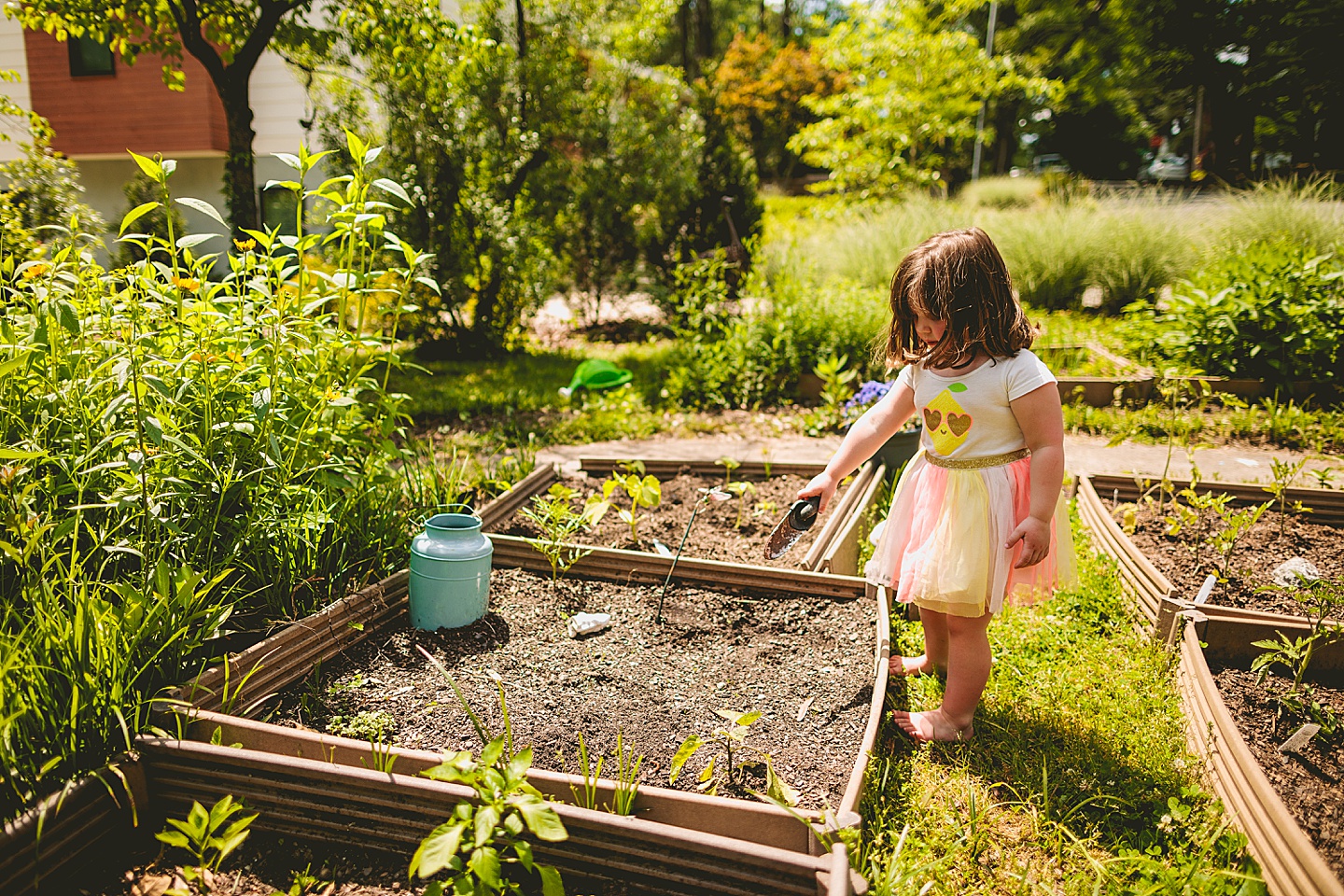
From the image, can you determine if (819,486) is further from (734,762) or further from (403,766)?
(403,766)

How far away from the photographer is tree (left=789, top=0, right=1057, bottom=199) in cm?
1142

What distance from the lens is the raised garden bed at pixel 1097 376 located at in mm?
5398

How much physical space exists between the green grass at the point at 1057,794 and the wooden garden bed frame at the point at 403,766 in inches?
7.1

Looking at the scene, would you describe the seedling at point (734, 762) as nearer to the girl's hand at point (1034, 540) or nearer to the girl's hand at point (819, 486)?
the girl's hand at point (819, 486)

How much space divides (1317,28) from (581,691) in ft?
59.6

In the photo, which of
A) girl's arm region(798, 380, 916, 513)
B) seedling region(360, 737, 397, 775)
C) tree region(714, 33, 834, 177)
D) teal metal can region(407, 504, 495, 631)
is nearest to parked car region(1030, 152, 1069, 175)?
tree region(714, 33, 834, 177)

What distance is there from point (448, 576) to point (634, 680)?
650 millimetres

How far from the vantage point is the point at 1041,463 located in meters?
1.92

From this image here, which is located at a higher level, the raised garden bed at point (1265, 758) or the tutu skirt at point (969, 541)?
the tutu skirt at point (969, 541)

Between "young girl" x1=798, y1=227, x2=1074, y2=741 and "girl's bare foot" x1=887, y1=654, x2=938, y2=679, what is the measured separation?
223 mm

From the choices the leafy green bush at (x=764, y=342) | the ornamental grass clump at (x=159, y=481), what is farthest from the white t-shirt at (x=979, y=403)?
the leafy green bush at (x=764, y=342)

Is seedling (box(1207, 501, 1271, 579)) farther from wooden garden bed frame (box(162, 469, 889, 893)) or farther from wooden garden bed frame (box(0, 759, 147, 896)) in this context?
wooden garden bed frame (box(0, 759, 147, 896))

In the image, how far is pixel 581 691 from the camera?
2.18m

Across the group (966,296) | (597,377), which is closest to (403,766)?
(966,296)
